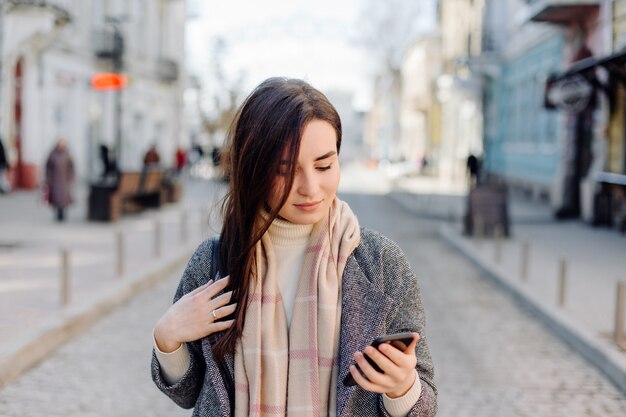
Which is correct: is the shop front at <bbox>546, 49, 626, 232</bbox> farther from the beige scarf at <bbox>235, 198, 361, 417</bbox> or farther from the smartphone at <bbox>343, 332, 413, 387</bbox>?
the smartphone at <bbox>343, 332, 413, 387</bbox>

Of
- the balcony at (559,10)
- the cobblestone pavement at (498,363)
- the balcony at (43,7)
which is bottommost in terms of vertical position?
the cobblestone pavement at (498,363)

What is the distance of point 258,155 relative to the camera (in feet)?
6.53

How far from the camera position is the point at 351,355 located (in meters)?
1.96

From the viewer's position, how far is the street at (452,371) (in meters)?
5.73

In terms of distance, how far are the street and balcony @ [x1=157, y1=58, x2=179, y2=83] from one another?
31.5 meters

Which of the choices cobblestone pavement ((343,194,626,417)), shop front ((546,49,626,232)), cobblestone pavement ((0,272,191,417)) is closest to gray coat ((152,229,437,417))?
cobblestone pavement ((0,272,191,417))

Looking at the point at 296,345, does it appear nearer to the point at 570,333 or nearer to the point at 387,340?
the point at 387,340

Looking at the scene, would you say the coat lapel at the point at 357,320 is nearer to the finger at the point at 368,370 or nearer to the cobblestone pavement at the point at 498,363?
the finger at the point at 368,370

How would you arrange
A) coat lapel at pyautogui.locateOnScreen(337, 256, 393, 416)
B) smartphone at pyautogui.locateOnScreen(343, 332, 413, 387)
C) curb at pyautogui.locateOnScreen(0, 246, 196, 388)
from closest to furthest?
smartphone at pyautogui.locateOnScreen(343, 332, 413, 387) → coat lapel at pyautogui.locateOnScreen(337, 256, 393, 416) → curb at pyautogui.locateOnScreen(0, 246, 196, 388)

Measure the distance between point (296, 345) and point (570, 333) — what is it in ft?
20.4

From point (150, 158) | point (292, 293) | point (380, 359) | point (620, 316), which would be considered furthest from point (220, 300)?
point (150, 158)

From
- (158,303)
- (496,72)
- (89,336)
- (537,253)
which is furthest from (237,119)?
(496,72)

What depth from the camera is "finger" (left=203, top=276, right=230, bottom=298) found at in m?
2.04

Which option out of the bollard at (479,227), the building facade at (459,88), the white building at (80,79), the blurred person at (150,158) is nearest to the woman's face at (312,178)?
the bollard at (479,227)
